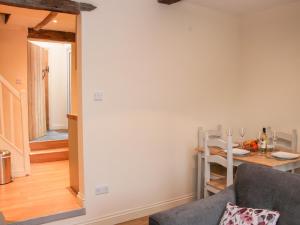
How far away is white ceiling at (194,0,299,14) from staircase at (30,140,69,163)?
144 inches

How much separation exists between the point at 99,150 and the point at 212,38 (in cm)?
213

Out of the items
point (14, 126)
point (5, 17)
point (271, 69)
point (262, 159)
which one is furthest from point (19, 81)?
point (262, 159)

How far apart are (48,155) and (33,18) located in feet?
7.93

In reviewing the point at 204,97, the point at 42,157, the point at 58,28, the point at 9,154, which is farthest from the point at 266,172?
the point at 58,28

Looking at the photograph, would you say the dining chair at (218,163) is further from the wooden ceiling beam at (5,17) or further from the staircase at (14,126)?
the wooden ceiling beam at (5,17)

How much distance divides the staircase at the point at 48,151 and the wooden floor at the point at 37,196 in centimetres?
50

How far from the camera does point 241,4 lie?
11.8 feet

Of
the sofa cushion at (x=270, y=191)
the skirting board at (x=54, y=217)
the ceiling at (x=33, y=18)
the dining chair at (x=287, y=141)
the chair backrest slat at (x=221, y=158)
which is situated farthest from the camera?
the ceiling at (x=33, y=18)

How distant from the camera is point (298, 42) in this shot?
3537 millimetres

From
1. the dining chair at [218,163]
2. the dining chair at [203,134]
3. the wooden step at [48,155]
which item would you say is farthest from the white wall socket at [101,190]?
the wooden step at [48,155]

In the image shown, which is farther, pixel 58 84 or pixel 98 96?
pixel 58 84

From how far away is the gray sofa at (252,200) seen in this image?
1741mm

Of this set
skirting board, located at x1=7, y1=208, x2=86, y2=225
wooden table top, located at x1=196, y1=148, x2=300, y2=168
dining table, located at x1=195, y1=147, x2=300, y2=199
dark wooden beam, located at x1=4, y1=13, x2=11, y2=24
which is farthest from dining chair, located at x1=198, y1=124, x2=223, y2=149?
dark wooden beam, located at x1=4, y1=13, x2=11, y2=24

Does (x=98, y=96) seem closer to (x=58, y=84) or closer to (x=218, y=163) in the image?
(x=218, y=163)
